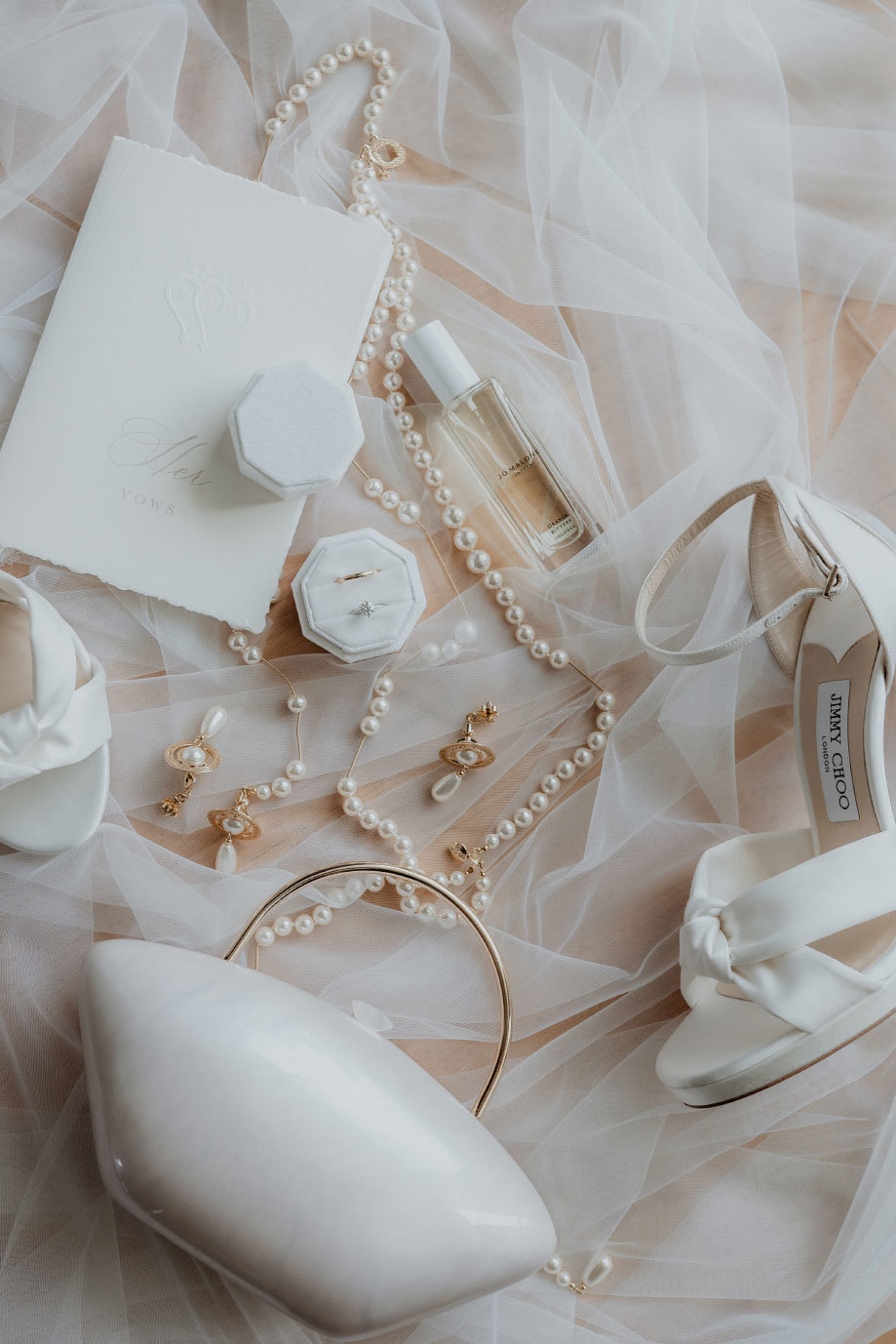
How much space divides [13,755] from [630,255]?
584 mm

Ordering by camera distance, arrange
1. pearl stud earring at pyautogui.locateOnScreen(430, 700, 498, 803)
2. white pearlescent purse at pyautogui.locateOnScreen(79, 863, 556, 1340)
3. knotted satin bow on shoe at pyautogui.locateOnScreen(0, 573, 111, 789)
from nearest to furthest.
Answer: white pearlescent purse at pyautogui.locateOnScreen(79, 863, 556, 1340) → knotted satin bow on shoe at pyautogui.locateOnScreen(0, 573, 111, 789) → pearl stud earring at pyautogui.locateOnScreen(430, 700, 498, 803)

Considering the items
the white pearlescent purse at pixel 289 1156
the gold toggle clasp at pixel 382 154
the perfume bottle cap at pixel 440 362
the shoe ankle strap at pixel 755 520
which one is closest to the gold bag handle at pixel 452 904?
the white pearlescent purse at pixel 289 1156

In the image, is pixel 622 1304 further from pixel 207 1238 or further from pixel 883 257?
pixel 883 257

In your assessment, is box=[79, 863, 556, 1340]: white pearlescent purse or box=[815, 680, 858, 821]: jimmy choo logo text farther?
box=[815, 680, 858, 821]: jimmy choo logo text

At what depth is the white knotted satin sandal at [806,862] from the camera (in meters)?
0.61

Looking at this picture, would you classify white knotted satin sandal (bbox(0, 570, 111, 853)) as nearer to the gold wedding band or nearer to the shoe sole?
the gold wedding band

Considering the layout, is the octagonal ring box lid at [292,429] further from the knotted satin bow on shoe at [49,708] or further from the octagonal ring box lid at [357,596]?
the knotted satin bow on shoe at [49,708]

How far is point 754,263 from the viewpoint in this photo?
0.74 m

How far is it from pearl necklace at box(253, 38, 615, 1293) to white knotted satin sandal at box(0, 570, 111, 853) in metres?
0.13

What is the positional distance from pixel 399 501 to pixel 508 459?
0.09m

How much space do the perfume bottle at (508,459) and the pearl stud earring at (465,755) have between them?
0.41 ft

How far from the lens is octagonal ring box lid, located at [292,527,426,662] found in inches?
26.9

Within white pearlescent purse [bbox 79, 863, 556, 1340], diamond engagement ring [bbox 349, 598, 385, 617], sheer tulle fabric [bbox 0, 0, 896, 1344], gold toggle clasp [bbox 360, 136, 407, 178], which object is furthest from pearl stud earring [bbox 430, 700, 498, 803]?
gold toggle clasp [bbox 360, 136, 407, 178]

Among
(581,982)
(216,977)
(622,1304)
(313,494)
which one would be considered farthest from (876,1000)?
(313,494)
